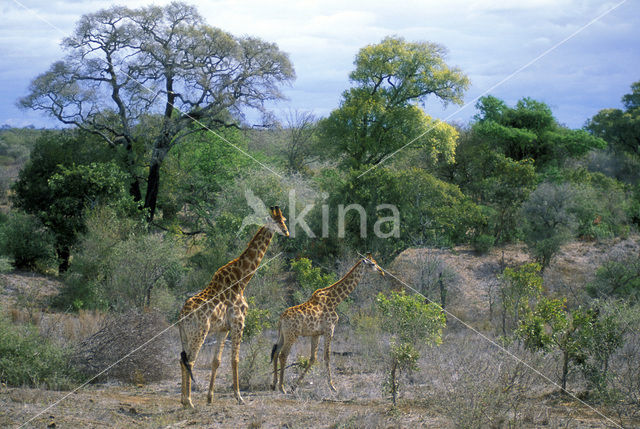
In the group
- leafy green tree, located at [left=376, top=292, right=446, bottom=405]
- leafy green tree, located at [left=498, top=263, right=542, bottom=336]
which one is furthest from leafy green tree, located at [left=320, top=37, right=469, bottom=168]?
leafy green tree, located at [left=376, top=292, right=446, bottom=405]

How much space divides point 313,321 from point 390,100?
21105mm

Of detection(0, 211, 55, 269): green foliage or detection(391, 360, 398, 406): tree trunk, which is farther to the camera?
detection(0, 211, 55, 269): green foliage

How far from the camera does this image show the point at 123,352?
39.1ft

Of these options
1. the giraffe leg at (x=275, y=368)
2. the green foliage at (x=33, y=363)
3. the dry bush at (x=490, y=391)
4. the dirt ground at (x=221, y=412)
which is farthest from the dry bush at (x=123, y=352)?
the dry bush at (x=490, y=391)

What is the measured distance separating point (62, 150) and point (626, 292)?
24.6m

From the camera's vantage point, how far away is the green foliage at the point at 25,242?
24375mm

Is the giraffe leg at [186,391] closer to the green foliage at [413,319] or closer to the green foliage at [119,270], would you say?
the green foliage at [413,319]

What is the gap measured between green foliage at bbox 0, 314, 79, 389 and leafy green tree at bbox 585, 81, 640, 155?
43070mm

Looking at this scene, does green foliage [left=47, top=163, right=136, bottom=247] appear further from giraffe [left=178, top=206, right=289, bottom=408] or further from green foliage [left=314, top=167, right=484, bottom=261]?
giraffe [left=178, top=206, right=289, bottom=408]

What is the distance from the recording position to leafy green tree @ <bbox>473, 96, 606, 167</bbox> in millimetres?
38188

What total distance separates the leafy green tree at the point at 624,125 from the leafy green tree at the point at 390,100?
20029 millimetres

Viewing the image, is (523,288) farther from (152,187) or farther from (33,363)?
(152,187)

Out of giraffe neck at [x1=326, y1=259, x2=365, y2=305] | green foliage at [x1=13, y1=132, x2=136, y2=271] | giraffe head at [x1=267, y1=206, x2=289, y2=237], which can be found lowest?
giraffe neck at [x1=326, y1=259, x2=365, y2=305]

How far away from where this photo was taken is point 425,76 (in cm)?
3030
